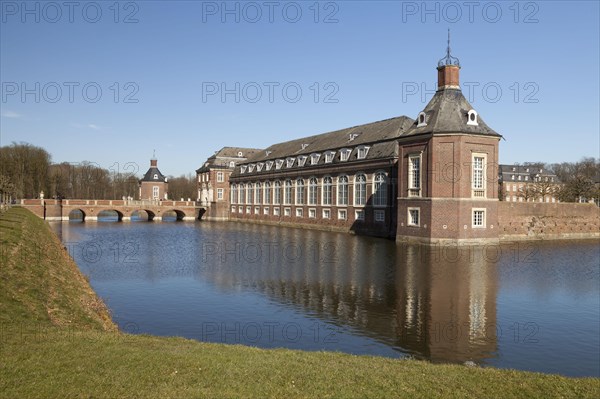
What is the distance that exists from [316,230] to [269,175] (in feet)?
56.1

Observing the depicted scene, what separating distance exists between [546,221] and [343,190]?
1951 centimetres

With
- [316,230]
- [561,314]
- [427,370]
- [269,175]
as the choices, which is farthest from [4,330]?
[269,175]

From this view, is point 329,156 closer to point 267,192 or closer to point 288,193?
point 288,193

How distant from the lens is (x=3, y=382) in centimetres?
689

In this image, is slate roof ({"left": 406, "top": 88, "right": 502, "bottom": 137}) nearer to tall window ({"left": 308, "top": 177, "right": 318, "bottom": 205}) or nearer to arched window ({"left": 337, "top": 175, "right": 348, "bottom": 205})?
arched window ({"left": 337, "top": 175, "right": 348, "bottom": 205})

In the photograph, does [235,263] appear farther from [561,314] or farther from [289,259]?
[561,314]

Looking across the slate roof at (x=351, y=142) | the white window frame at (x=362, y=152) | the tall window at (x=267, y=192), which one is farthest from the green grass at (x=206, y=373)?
the tall window at (x=267, y=192)

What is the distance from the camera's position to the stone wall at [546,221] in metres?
41.1

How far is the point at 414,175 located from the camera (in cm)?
3812

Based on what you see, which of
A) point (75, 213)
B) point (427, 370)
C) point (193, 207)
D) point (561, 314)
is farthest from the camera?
point (75, 213)

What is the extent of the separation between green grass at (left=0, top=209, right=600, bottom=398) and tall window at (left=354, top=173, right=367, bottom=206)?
38114 millimetres

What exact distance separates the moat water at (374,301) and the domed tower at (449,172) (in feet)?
16.2

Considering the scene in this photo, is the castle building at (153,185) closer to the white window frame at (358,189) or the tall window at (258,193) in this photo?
the tall window at (258,193)

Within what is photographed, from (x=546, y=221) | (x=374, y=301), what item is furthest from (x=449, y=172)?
(x=374, y=301)
